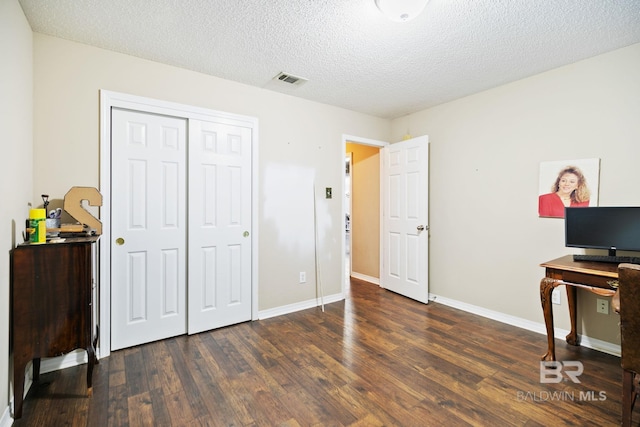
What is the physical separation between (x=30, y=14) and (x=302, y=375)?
3.04m

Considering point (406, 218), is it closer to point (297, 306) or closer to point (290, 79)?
point (297, 306)

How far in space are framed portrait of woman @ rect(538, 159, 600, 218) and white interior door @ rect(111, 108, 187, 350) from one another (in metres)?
3.36

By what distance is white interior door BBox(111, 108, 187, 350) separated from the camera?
8.04 ft

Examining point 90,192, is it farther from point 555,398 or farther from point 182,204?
point 555,398

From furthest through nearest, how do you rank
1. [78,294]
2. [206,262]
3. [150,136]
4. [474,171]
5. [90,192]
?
[474,171]
[206,262]
[150,136]
[90,192]
[78,294]

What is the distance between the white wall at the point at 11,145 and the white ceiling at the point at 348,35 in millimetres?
301

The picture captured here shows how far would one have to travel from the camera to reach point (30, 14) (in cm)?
195

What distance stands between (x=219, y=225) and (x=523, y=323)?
3.16 meters

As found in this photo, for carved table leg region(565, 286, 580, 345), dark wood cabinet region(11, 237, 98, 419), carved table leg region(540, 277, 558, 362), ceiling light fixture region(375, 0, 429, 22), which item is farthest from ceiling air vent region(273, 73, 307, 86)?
carved table leg region(565, 286, 580, 345)

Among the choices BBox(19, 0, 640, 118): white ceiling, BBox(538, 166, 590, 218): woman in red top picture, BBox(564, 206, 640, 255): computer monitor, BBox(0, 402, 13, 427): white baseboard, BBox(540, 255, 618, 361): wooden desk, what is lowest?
BBox(0, 402, 13, 427): white baseboard

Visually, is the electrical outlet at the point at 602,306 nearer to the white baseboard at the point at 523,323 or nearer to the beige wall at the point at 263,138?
the white baseboard at the point at 523,323

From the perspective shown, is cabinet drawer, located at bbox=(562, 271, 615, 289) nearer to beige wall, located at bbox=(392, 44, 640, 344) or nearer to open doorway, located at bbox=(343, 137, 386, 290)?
beige wall, located at bbox=(392, 44, 640, 344)

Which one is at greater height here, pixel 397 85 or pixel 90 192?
pixel 397 85

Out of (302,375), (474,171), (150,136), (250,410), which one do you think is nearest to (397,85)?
(474,171)
